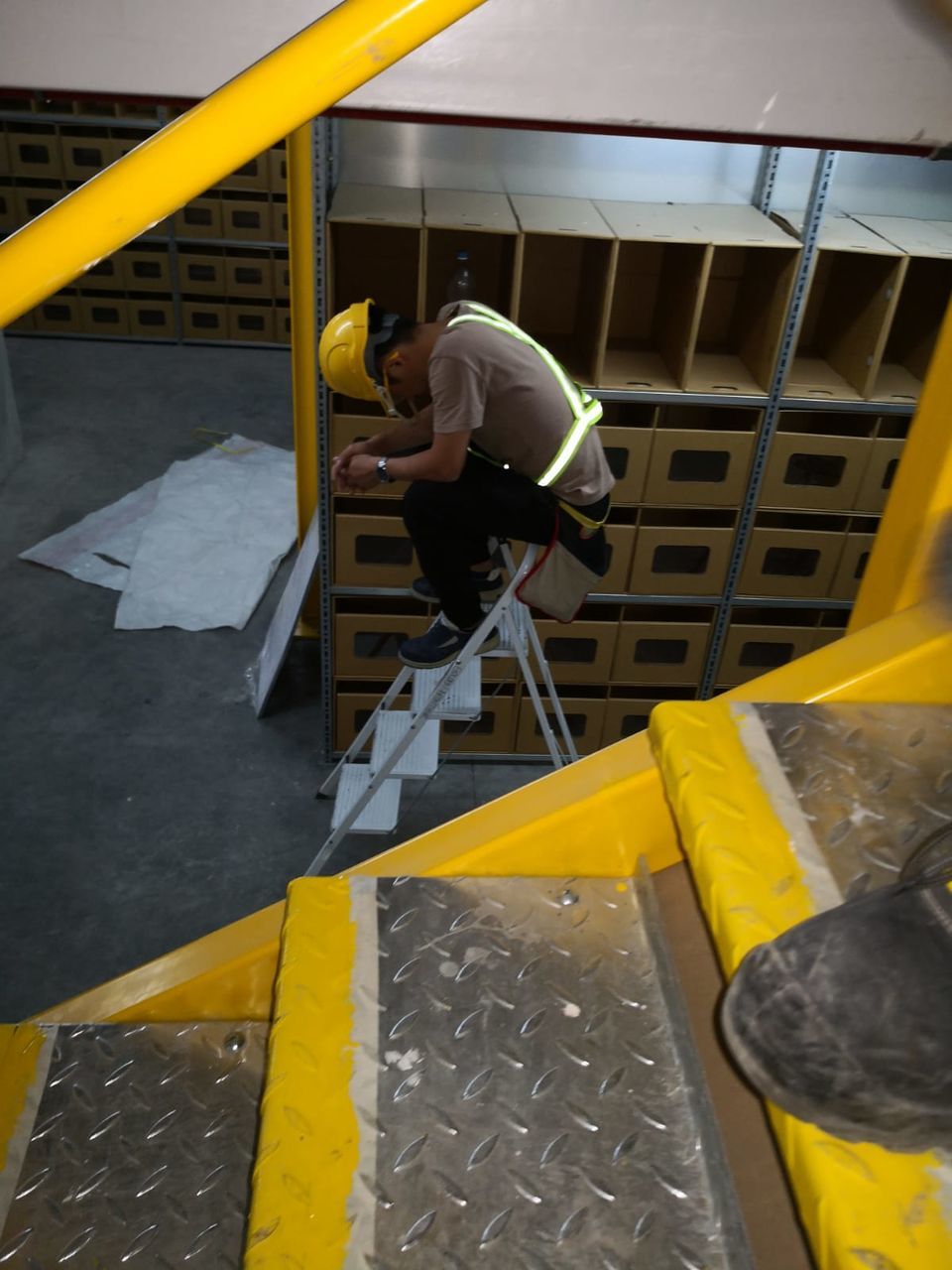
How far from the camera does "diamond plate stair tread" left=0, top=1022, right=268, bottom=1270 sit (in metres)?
1.23

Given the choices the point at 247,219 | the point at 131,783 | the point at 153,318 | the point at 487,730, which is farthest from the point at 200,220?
the point at 487,730

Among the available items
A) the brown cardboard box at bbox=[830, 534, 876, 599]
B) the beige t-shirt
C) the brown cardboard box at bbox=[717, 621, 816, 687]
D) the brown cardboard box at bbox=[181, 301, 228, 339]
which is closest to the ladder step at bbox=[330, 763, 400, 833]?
the beige t-shirt

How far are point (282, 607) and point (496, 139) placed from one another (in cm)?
246

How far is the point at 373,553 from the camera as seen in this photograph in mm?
4395

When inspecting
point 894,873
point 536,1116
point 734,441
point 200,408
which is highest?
point 894,873

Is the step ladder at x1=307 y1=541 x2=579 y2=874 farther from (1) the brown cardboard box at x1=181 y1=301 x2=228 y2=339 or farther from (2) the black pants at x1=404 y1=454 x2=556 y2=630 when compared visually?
(1) the brown cardboard box at x1=181 y1=301 x2=228 y2=339

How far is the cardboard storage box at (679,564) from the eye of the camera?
4273 mm

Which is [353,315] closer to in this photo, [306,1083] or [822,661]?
[822,661]

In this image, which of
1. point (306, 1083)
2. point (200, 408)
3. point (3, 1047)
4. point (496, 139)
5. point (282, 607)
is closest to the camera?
point (306, 1083)

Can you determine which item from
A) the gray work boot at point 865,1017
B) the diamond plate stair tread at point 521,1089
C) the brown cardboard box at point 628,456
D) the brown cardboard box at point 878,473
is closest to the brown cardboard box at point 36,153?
the brown cardboard box at point 628,456

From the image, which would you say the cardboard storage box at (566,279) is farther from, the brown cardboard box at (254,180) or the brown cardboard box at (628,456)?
the brown cardboard box at (254,180)

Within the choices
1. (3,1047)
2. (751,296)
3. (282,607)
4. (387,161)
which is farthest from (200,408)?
(3,1047)

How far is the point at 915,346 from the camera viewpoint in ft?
14.1

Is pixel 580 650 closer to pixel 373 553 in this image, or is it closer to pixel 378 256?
pixel 373 553
